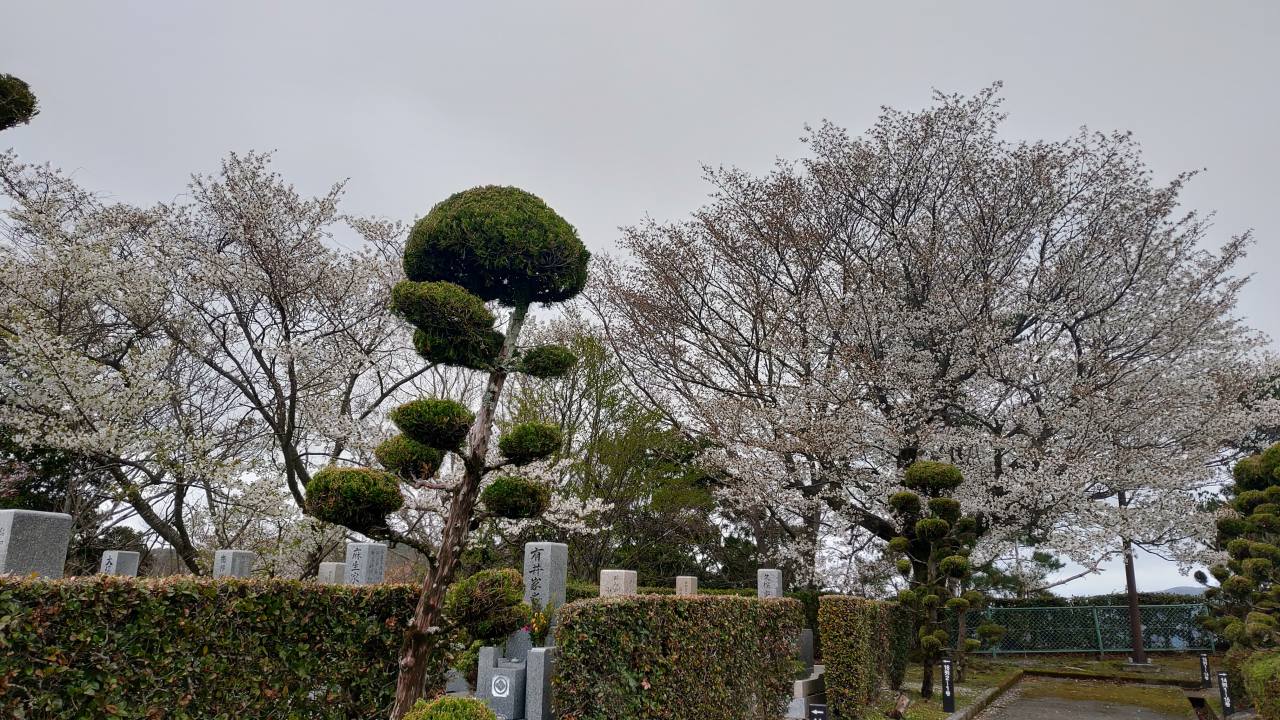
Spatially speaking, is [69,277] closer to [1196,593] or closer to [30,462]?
[30,462]

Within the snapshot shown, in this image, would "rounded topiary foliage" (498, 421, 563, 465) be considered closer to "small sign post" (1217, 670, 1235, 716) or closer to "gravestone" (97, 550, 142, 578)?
"gravestone" (97, 550, 142, 578)

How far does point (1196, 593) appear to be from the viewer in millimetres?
18641

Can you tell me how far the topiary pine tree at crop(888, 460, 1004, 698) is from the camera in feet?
34.1

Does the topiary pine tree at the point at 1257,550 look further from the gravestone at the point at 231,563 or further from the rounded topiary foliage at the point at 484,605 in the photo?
the gravestone at the point at 231,563

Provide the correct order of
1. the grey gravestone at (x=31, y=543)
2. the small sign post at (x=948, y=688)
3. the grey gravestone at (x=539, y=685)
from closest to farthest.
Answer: the grey gravestone at (x=31, y=543) → the grey gravestone at (x=539, y=685) → the small sign post at (x=948, y=688)

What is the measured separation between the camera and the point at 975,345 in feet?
45.2

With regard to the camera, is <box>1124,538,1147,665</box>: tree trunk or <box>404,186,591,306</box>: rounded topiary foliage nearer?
<box>404,186,591,306</box>: rounded topiary foliage

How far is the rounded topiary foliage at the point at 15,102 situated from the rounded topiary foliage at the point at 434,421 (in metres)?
4.36

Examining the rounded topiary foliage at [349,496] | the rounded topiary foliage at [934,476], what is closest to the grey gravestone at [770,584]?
the rounded topiary foliage at [934,476]

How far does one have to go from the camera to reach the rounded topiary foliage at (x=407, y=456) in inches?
207

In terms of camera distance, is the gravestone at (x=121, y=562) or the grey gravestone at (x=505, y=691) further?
the gravestone at (x=121, y=562)

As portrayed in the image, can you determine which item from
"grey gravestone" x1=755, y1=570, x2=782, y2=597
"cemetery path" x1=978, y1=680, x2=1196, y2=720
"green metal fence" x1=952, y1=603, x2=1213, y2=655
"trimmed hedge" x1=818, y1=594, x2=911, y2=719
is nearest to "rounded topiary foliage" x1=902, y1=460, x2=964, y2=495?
"trimmed hedge" x1=818, y1=594, x2=911, y2=719

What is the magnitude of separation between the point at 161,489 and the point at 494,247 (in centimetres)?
911

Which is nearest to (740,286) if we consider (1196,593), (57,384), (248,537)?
(248,537)
